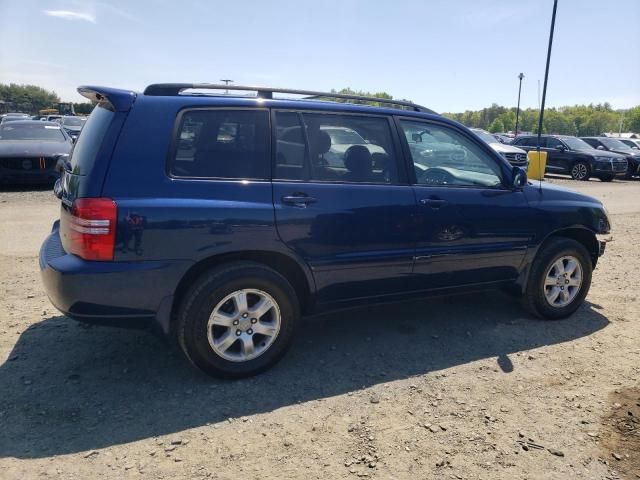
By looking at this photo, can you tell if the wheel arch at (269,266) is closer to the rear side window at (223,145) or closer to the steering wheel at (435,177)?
the rear side window at (223,145)

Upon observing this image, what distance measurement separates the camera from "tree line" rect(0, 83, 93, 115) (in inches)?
3851

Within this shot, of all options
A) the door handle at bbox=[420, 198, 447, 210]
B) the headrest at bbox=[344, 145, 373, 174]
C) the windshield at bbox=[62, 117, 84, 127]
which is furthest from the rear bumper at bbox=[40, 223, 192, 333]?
the windshield at bbox=[62, 117, 84, 127]

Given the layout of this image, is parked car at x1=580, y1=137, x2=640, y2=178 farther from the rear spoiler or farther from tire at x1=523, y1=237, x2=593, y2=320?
the rear spoiler

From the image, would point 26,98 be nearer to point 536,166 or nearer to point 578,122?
point 536,166

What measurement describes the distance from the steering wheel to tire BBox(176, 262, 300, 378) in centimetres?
132

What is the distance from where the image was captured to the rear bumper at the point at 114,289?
9.32 ft

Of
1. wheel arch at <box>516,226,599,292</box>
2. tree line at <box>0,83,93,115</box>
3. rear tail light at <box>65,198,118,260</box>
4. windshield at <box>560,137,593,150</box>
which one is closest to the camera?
rear tail light at <box>65,198,118,260</box>

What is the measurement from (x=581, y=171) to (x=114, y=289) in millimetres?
18936

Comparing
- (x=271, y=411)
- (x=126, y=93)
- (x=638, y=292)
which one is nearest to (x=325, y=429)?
(x=271, y=411)

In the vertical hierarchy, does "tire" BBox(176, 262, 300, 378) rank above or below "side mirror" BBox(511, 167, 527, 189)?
below

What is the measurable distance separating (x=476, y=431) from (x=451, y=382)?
54 cm

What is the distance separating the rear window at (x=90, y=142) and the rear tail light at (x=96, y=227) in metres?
0.23

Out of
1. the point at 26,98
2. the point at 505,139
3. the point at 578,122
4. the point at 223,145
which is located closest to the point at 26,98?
the point at 26,98

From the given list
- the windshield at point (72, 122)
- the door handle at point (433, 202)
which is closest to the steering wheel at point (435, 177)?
the door handle at point (433, 202)
